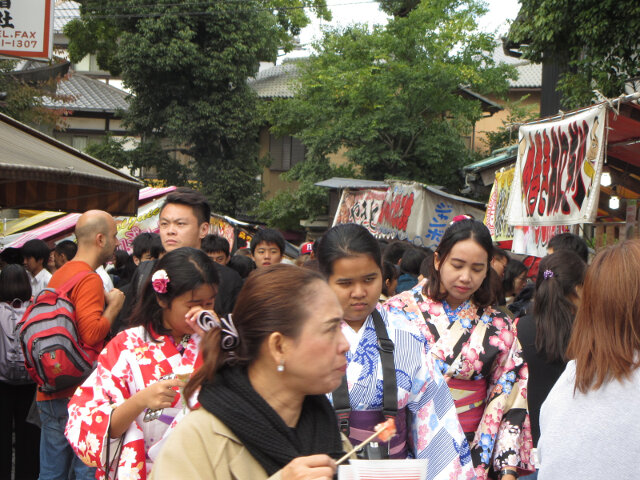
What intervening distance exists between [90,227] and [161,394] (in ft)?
7.62

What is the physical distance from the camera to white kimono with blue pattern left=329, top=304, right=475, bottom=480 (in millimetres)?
2826

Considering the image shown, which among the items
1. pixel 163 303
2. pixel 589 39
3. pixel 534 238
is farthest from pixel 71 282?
pixel 589 39

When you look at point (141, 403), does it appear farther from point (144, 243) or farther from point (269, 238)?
point (144, 243)

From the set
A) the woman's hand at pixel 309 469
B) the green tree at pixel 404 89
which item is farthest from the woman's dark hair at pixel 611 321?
the green tree at pixel 404 89

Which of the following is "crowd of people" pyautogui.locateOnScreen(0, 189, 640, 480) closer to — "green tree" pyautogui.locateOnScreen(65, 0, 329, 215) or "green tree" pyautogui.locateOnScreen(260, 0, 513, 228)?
"green tree" pyautogui.locateOnScreen(260, 0, 513, 228)

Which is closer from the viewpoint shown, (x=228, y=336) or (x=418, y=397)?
(x=228, y=336)

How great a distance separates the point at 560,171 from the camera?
7113 mm

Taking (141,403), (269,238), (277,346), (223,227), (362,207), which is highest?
(362,207)

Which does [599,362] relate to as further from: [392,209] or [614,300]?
[392,209]

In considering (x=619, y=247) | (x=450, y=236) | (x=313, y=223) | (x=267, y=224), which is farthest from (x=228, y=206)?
(x=619, y=247)

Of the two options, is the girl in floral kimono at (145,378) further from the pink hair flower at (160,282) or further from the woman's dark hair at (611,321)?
the woman's dark hair at (611,321)

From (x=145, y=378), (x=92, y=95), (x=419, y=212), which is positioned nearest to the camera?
(x=145, y=378)

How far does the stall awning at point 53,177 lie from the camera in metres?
5.19

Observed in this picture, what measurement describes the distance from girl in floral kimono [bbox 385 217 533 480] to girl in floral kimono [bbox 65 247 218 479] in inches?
42.8
